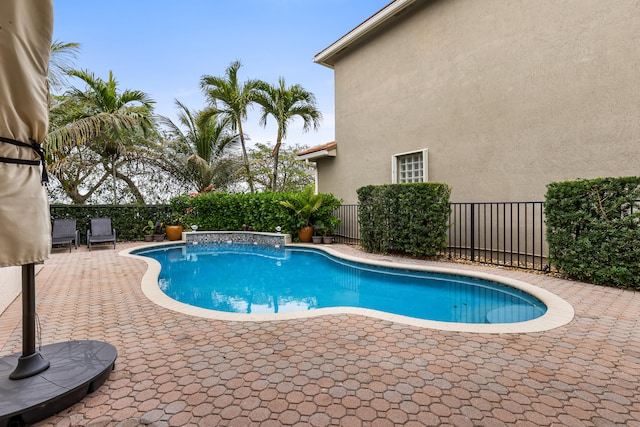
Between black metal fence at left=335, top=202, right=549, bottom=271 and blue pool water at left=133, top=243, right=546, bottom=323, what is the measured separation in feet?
6.64

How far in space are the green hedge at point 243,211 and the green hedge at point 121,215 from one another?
2.77ft

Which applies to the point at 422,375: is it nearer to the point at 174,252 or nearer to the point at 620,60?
the point at 620,60

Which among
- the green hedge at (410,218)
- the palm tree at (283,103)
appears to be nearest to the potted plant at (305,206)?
the green hedge at (410,218)

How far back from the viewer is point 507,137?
8.00 metres

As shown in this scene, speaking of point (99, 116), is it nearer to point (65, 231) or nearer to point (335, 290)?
point (65, 231)

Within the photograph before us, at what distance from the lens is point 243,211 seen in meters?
13.8

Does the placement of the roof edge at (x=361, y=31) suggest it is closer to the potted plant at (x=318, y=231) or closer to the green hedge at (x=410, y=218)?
the green hedge at (x=410, y=218)

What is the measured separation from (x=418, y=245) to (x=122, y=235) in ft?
39.6

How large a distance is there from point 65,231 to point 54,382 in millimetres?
11448

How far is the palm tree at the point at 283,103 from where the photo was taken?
13984 mm

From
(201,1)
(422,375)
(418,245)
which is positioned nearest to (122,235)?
(201,1)

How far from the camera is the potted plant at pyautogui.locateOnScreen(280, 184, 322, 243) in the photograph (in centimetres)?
1171

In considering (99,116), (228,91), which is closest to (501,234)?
(228,91)

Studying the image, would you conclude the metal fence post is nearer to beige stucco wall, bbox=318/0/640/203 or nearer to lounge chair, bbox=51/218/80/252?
beige stucco wall, bbox=318/0/640/203
